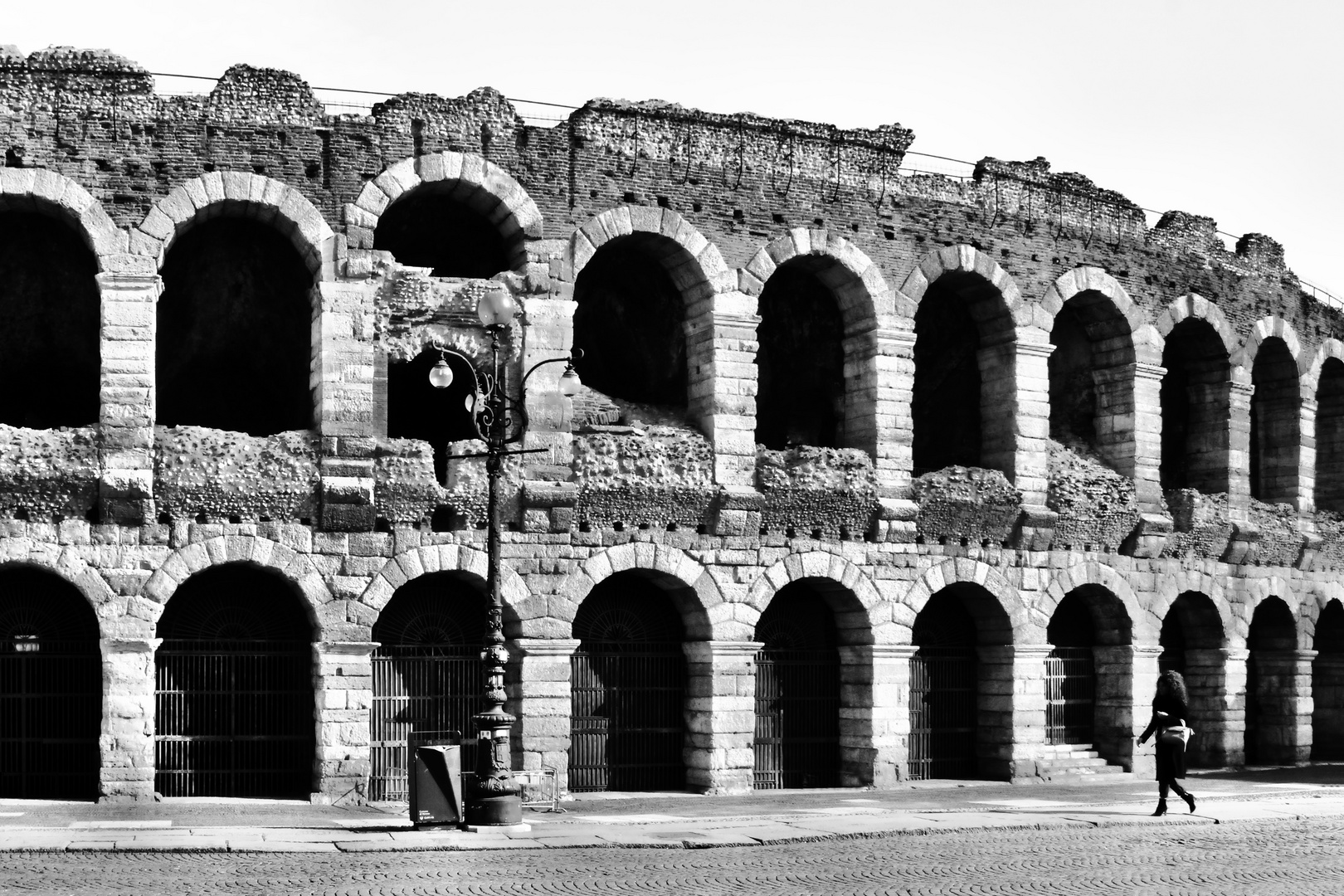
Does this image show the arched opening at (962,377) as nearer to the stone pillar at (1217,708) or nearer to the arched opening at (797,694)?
the arched opening at (797,694)

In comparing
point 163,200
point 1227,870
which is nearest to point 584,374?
point 163,200

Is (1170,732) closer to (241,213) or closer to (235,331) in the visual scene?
(241,213)

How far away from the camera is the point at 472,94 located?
2309cm

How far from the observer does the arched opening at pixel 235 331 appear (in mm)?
23328

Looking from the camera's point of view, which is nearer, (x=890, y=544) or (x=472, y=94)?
(x=472, y=94)

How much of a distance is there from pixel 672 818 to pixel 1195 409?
45.3 ft

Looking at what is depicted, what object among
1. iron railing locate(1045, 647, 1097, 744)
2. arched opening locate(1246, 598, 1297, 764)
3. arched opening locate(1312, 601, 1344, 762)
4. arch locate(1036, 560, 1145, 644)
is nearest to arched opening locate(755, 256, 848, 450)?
arch locate(1036, 560, 1145, 644)

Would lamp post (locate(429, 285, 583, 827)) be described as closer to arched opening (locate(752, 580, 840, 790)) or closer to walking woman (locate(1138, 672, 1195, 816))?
arched opening (locate(752, 580, 840, 790))

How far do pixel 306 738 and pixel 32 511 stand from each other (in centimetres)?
438

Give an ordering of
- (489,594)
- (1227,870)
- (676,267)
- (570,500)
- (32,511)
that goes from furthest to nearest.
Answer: (676,267)
(570,500)
(32,511)
(489,594)
(1227,870)

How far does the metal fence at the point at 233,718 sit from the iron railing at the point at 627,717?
3.65 m

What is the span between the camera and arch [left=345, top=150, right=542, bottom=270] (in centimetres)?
2238

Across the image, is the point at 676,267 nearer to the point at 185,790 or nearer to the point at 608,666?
the point at 608,666

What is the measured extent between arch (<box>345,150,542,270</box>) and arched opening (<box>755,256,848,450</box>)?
4589 mm
